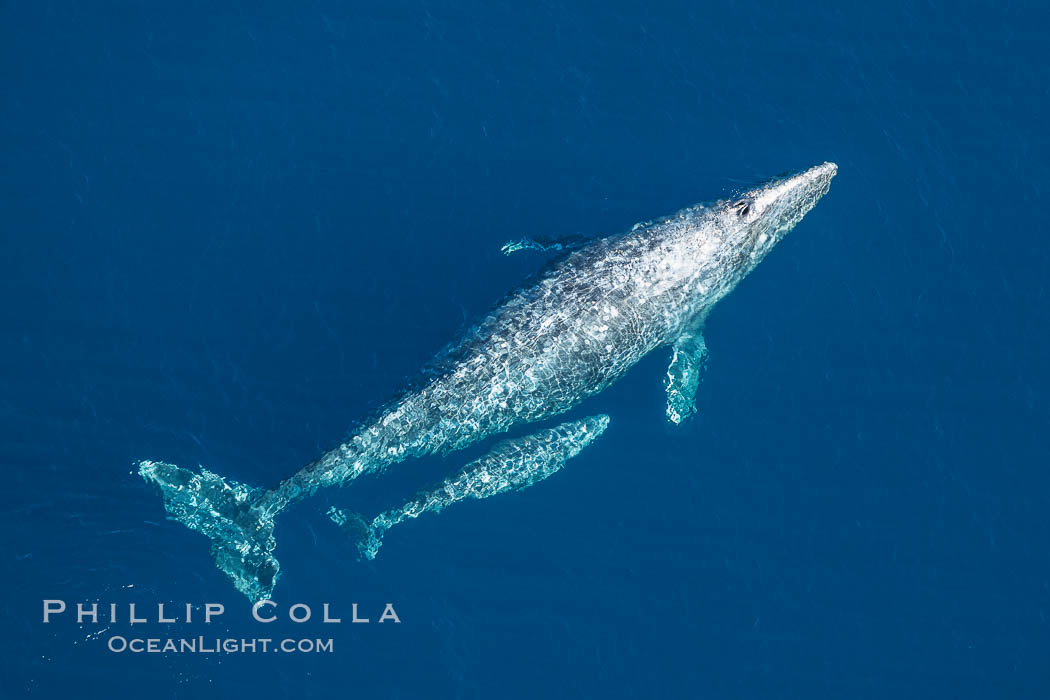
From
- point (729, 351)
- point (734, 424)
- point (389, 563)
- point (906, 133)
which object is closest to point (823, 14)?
point (906, 133)

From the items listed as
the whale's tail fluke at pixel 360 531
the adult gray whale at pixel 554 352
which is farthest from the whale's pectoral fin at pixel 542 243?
the whale's tail fluke at pixel 360 531

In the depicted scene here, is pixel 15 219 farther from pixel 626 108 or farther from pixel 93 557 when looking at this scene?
pixel 626 108

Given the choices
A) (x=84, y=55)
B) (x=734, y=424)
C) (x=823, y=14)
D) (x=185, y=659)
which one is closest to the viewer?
(x=185, y=659)

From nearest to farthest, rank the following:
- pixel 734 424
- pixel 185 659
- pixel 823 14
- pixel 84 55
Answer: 1. pixel 185 659
2. pixel 734 424
3. pixel 84 55
4. pixel 823 14

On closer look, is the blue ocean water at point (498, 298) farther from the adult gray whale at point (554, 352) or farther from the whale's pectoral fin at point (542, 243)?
the adult gray whale at point (554, 352)

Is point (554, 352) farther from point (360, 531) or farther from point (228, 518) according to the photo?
point (228, 518)

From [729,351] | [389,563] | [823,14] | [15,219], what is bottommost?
[389,563]

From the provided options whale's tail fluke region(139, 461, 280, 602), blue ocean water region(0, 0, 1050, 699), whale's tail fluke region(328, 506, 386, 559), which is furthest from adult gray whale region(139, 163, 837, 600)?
whale's tail fluke region(328, 506, 386, 559)
